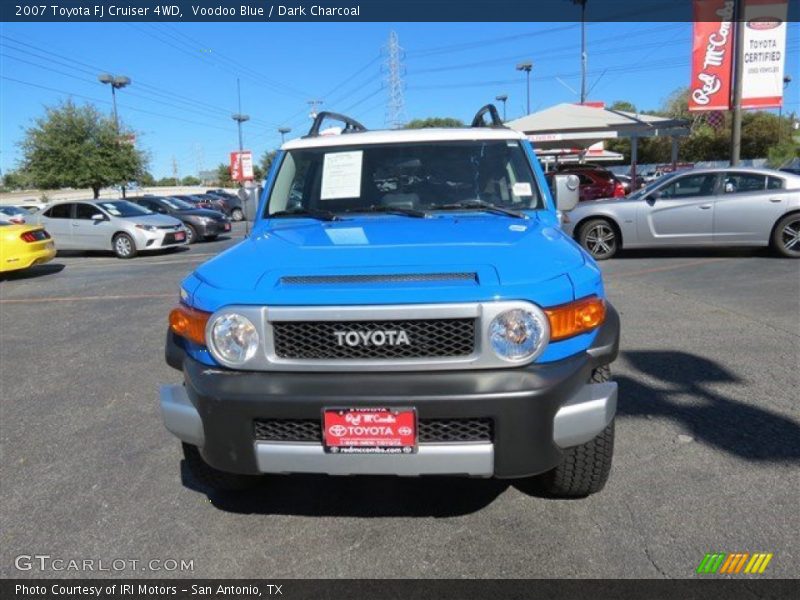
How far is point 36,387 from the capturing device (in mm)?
5301

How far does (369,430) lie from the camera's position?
2.49 metres

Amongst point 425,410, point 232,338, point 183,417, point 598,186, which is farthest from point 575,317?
point 598,186

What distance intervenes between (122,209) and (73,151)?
57.1 ft

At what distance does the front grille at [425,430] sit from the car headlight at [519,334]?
278mm

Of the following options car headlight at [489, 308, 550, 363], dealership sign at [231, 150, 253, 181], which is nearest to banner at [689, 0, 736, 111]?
car headlight at [489, 308, 550, 363]

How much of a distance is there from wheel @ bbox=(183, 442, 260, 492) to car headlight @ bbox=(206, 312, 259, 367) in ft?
2.39

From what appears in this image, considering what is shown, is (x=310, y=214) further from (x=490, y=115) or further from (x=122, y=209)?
(x=122, y=209)

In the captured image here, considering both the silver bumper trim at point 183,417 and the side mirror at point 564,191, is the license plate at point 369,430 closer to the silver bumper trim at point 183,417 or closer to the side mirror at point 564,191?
the silver bumper trim at point 183,417

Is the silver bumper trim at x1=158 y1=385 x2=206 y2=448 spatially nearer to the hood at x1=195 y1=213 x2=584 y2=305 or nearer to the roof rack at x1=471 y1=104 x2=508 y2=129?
the hood at x1=195 y1=213 x2=584 y2=305

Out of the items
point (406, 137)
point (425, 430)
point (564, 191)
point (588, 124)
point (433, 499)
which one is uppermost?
point (588, 124)

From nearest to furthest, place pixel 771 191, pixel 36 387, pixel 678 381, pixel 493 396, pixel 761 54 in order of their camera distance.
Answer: pixel 493 396
pixel 678 381
pixel 36 387
pixel 771 191
pixel 761 54
